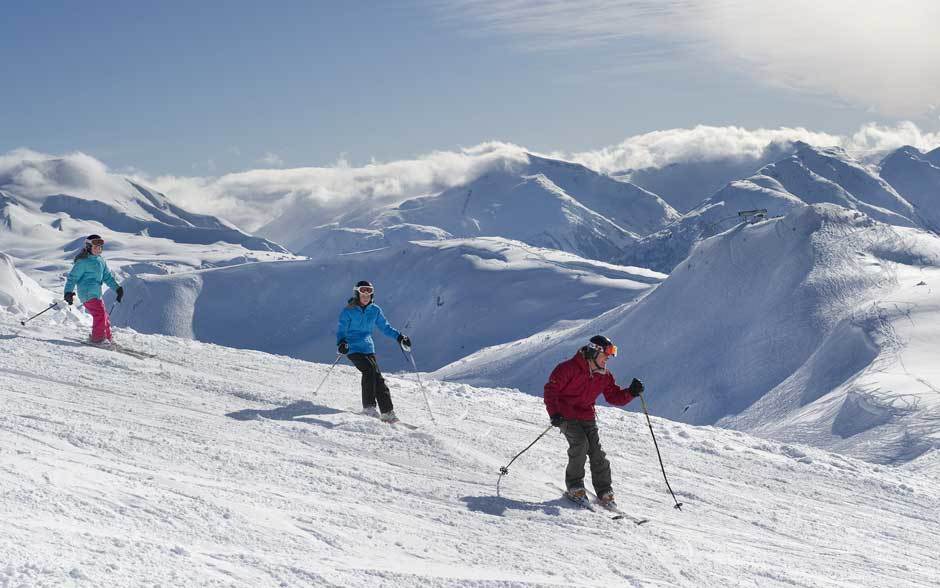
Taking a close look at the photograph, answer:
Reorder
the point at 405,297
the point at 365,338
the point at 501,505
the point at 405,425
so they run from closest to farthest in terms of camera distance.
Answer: the point at 501,505, the point at 405,425, the point at 365,338, the point at 405,297

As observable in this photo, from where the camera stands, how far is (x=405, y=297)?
122500mm

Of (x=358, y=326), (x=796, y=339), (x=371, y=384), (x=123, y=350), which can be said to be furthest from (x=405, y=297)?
(x=371, y=384)

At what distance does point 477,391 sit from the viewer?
686 inches

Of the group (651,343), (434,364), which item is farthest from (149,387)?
(434,364)

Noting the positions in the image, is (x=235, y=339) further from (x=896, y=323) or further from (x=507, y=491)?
(x=507, y=491)

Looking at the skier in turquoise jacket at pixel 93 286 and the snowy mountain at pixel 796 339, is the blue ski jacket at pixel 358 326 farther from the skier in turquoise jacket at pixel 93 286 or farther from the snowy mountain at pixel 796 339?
the snowy mountain at pixel 796 339

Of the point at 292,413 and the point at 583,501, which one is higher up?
the point at 292,413

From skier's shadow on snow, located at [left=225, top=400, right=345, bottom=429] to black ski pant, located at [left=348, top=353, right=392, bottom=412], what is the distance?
456mm

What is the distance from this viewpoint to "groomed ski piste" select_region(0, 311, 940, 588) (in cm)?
596

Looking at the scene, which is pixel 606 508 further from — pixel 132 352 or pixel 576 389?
pixel 132 352

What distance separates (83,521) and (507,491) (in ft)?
14.4

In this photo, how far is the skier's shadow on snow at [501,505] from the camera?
8.16m

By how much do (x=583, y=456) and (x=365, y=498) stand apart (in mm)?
2370

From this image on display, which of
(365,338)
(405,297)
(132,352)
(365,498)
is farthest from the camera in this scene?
(405,297)
